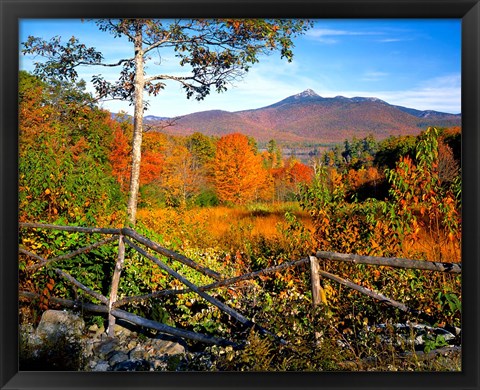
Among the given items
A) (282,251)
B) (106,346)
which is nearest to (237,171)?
(282,251)

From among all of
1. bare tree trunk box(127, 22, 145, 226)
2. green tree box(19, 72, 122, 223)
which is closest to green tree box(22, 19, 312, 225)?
bare tree trunk box(127, 22, 145, 226)

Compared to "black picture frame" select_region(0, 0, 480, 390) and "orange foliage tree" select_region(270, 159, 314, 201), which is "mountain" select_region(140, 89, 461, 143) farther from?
"black picture frame" select_region(0, 0, 480, 390)

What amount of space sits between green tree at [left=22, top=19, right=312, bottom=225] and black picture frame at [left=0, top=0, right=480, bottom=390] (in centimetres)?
336

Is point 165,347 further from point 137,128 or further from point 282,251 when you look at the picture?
point 137,128

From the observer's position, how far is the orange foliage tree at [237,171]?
10.5m

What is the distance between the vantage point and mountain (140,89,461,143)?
8.23 m

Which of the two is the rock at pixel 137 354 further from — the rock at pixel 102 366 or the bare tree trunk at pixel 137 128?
the bare tree trunk at pixel 137 128

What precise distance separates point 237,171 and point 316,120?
181 centimetres

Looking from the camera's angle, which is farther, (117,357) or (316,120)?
(316,120)
